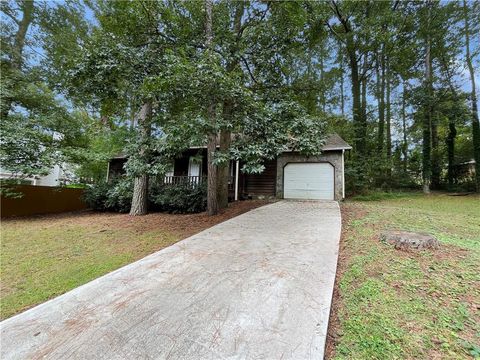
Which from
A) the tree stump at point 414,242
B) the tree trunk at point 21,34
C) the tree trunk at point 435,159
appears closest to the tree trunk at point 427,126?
the tree trunk at point 435,159

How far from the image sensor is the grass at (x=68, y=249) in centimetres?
326

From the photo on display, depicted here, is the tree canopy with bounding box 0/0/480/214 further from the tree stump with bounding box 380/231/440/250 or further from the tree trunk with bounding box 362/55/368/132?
the tree stump with bounding box 380/231/440/250

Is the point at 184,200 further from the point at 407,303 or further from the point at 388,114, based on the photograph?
the point at 388,114

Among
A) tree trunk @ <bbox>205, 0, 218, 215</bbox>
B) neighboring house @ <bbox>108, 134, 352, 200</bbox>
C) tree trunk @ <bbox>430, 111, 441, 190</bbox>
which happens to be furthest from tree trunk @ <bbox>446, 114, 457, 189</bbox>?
tree trunk @ <bbox>205, 0, 218, 215</bbox>

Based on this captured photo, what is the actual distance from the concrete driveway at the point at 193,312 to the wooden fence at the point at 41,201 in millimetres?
9110

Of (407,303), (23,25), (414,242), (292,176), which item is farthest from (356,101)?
(23,25)

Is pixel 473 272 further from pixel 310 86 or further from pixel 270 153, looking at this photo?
pixel 310 86

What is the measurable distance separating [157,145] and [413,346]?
17.4ft

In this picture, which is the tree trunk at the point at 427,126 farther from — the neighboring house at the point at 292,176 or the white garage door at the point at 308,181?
the white garage door at the point at 308,181

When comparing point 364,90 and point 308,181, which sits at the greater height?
point 364,90

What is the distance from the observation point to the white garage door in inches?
429

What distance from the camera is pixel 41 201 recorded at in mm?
10234

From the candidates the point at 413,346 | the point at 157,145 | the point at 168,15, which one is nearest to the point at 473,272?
the point at 413,346

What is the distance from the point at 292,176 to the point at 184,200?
5586mm
